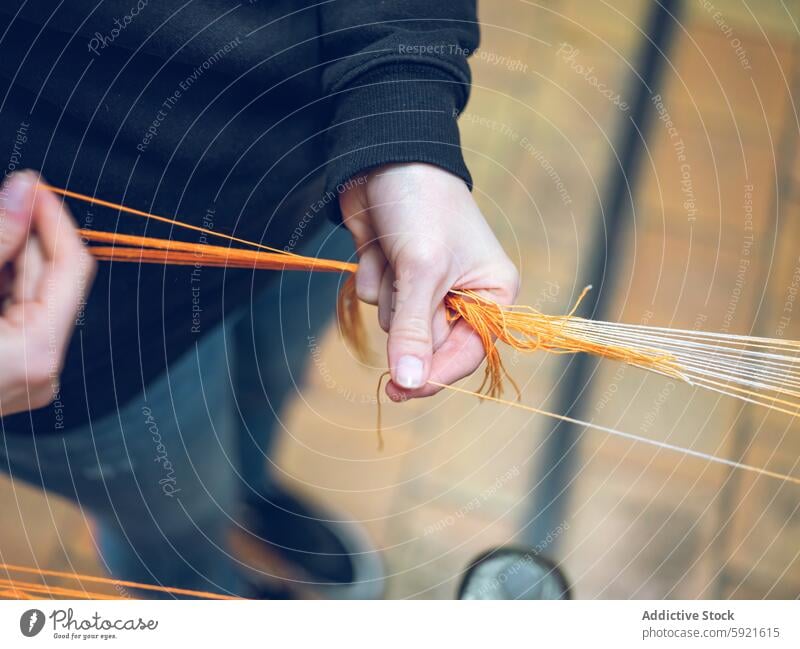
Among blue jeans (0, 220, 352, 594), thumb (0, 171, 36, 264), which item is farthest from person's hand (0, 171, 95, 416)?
blue jeans (0, 220, 352, 594)

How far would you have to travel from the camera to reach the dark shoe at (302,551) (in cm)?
67

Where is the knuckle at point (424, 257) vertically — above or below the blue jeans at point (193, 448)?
above

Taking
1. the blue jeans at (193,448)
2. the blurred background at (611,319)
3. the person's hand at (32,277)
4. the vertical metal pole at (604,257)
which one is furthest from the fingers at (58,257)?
the vertical metal pole at (604,257)

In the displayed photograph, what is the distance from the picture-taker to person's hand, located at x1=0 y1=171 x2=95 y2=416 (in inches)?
15.0

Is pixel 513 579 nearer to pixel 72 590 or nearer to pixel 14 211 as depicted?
pixel 72 590

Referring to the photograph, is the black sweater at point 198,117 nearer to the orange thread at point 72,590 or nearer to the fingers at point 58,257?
the fingers at point 58,257

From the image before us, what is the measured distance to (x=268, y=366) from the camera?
0.65m

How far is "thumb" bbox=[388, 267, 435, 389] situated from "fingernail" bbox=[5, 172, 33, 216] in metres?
0.21

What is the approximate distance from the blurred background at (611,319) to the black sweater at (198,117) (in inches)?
9.8

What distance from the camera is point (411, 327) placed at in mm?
396

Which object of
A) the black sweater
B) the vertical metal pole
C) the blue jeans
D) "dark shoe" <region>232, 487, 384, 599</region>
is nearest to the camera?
the black sweater

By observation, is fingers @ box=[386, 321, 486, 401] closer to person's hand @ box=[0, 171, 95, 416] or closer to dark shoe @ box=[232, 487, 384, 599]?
person's hand @ box=[0, 171, 95, 416]

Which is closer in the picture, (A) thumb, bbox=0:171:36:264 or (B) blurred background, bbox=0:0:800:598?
(A) thumb, bbox=0:171:36:264

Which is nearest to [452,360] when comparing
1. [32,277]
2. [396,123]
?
[396,123]
